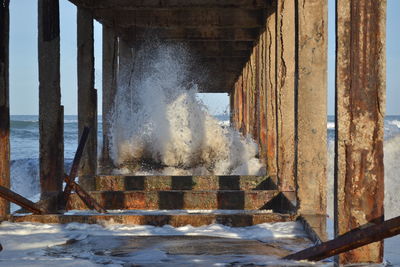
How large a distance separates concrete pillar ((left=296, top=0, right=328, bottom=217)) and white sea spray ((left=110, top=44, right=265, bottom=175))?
5249mm

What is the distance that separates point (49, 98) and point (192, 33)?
24.1 ft

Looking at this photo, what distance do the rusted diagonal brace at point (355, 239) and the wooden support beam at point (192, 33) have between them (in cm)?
933

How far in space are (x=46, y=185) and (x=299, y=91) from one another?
9.01 ft

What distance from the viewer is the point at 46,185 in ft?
19.5

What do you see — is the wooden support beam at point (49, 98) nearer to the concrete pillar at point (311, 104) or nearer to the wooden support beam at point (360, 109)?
the concrete pillar at point (311, 104)

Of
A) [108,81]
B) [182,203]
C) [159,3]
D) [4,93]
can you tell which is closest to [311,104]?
[182,203]

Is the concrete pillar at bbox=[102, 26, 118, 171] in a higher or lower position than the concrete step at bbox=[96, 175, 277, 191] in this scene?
higher

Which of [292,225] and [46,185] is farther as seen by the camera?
[46,185]

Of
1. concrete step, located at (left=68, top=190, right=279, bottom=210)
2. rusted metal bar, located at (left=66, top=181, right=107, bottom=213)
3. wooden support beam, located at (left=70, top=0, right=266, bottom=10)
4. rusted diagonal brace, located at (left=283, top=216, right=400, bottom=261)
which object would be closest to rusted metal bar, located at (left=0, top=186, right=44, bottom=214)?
rusted metal bar, located at (left=66, top=181, right=107, bottom=213)

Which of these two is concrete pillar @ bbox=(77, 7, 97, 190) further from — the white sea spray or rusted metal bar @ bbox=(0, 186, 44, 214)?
rusted metal bar @ bbox=(0, 186, 44, 214)

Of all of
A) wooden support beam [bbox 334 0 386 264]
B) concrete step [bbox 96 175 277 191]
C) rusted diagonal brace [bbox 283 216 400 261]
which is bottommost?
concrete step [bbox 96 175 277 191]

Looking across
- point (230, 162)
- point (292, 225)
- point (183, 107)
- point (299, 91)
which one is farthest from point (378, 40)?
point (183, 107)

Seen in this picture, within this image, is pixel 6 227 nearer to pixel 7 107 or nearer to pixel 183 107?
pixel 7 107

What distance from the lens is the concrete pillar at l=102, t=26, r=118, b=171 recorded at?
10.8 metres
